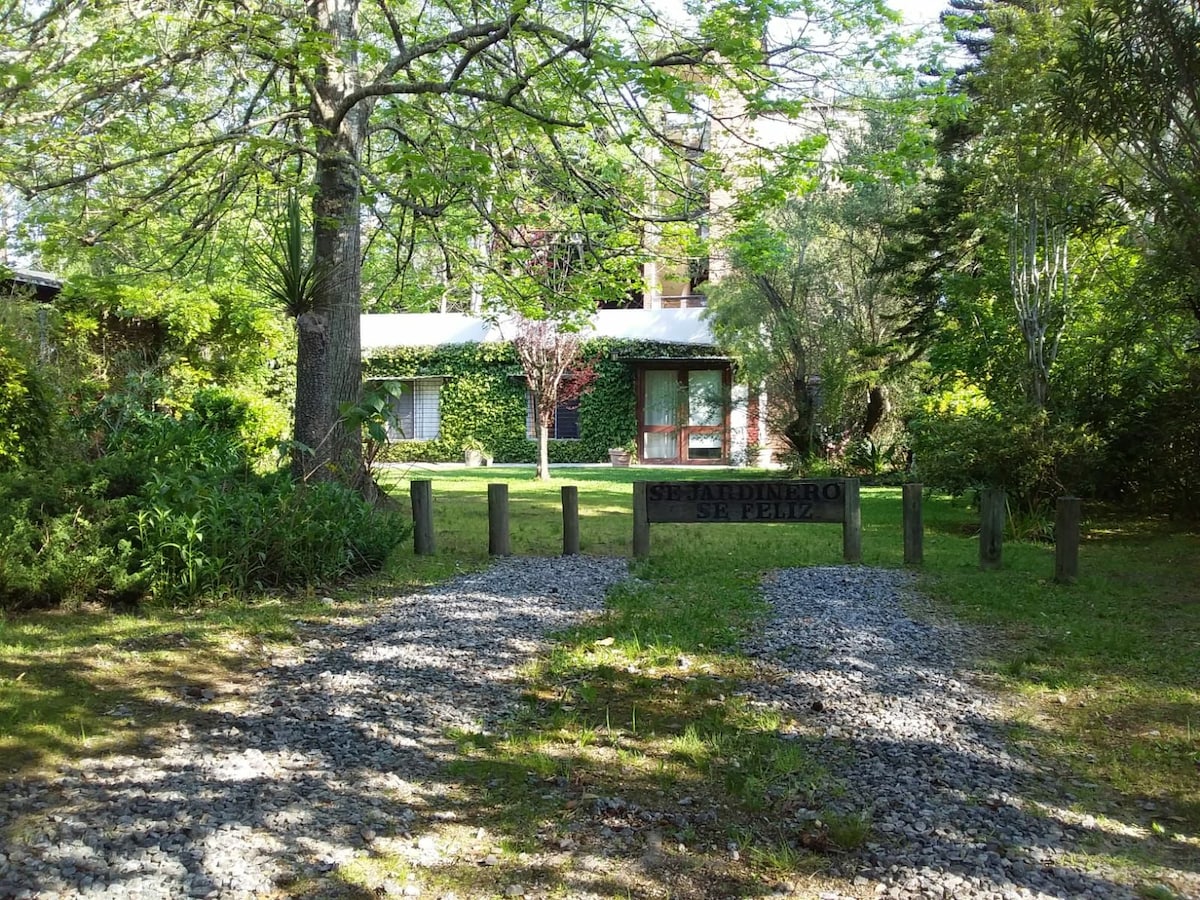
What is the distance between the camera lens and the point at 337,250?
359 inches

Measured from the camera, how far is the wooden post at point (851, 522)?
8.66m

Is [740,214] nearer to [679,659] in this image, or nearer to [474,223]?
[474,223]

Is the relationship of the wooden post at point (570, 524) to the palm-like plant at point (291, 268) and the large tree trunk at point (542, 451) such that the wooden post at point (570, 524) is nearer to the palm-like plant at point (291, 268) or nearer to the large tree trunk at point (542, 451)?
the palm-like plant at point (291, 268)

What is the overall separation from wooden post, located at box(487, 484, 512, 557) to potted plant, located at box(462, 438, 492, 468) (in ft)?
53.3

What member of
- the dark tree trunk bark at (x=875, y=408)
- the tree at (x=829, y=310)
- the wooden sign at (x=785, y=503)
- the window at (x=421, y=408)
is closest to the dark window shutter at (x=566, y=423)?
the window at (x=421, y=408)

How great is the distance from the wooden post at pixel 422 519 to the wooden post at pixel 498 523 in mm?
560

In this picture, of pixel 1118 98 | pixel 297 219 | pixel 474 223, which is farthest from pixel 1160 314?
pixel 297 219

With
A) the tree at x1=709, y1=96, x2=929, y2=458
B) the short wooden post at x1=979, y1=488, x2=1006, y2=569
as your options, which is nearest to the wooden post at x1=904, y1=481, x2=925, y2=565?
the short wooden post at x1=979, y1=488, x2=1006, y2=569

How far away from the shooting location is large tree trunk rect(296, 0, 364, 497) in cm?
879

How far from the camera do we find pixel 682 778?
3.70 metres

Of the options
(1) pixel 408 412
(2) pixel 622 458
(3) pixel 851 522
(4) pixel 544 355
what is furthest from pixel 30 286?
(2) pixel 622 458

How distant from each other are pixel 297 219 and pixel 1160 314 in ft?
30.0

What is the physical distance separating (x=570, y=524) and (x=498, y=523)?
0.67 meters

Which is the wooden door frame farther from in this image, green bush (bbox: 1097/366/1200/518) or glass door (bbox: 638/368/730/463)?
green bush (bbox: 1097/366/1200/518)
